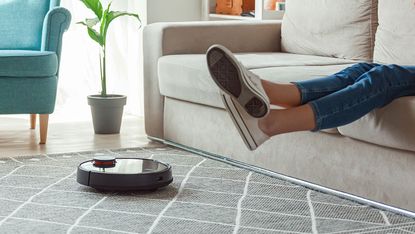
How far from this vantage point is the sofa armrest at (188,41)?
3.95m

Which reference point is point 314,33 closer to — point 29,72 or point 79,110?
point 29,72

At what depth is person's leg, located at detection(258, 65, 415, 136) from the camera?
2.62 metres

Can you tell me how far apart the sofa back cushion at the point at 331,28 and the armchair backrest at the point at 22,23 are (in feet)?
4.23

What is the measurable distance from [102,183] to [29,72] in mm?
1125

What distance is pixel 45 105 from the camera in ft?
13.1

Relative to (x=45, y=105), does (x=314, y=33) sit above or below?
above

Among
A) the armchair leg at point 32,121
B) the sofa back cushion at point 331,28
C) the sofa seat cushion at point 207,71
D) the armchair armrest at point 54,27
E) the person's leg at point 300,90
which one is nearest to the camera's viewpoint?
the person's leg at point 300,90

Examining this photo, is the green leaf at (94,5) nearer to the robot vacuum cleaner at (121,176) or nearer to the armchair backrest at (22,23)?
the armchair backrest at (22,23)

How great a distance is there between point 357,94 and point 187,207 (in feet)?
2.21

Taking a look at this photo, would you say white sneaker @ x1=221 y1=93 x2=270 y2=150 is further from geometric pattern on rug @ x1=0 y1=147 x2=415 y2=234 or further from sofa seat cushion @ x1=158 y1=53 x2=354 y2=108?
sofa seat cushion @ x1=158 y1=53 x2=354 y2=108

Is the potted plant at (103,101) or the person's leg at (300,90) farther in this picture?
the potted plant at (103,101)

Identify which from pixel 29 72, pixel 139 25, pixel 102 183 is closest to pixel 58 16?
pixel 29 72

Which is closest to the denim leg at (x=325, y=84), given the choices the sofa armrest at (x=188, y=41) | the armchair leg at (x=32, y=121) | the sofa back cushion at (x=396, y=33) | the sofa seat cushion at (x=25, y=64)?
the sofa back cushion at (x=396, y=33)

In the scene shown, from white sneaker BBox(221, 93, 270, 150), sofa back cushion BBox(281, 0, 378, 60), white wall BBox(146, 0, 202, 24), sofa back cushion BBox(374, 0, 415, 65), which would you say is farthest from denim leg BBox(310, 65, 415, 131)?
white wall BBox(146, 0, 202, 24)
